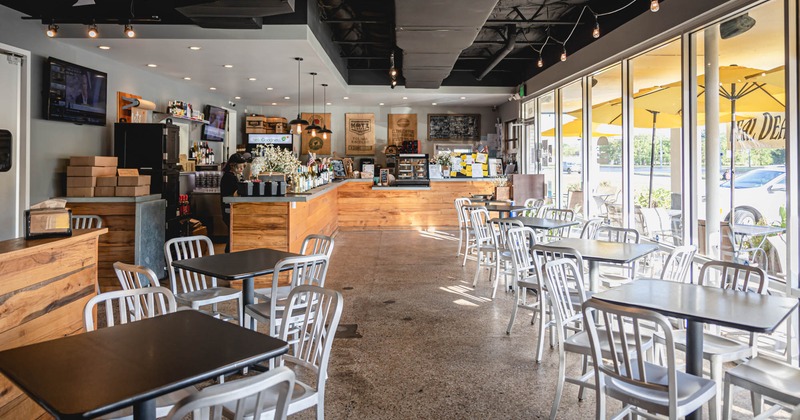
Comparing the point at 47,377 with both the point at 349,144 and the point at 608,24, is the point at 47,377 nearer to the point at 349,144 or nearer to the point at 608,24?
the point at 608,24

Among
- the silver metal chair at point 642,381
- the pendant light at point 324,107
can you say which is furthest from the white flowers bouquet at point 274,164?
the silver metal chair at point 642,381

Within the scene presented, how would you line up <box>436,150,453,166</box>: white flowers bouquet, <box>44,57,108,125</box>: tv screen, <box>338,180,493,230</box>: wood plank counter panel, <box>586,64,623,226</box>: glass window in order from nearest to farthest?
<box>44,57,108,125</box>: tv screen → <box>586,64,623,226</box>: glass window → <box>338,180,493,230</box>: wood plank counter panel → <box>436,150,453,166</box>: white flowers bouquet

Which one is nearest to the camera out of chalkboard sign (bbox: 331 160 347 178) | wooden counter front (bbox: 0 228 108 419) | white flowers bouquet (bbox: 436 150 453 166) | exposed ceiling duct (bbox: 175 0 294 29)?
wooden counter front (bbox: 0 228 108 419)

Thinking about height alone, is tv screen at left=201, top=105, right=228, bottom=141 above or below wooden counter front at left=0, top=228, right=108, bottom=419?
above

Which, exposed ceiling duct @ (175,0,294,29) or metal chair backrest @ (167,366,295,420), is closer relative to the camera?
metal chair backrest @ (167,366,295,420)

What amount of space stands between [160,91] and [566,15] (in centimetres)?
718

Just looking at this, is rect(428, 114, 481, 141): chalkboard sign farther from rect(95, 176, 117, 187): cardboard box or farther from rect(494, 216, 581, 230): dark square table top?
rect(95, 176, 117, 187): cardboard box

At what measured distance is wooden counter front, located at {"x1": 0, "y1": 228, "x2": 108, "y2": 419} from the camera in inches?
96.3

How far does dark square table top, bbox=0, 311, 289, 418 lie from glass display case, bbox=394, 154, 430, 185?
9270 millimetres

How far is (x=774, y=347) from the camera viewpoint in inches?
157

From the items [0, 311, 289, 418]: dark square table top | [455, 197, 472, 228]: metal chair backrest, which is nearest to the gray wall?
[0, 311, 289, 418]: dark square table top

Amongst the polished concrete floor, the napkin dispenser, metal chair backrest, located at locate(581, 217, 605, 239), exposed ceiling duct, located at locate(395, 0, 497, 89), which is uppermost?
exposed ceiling duct, located at locate(395, 0, 497, 89)

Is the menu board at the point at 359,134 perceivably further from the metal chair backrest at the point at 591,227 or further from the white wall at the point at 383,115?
the metal chair backrest at the point at 591,227

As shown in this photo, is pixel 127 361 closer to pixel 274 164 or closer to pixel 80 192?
pixel 274 164
